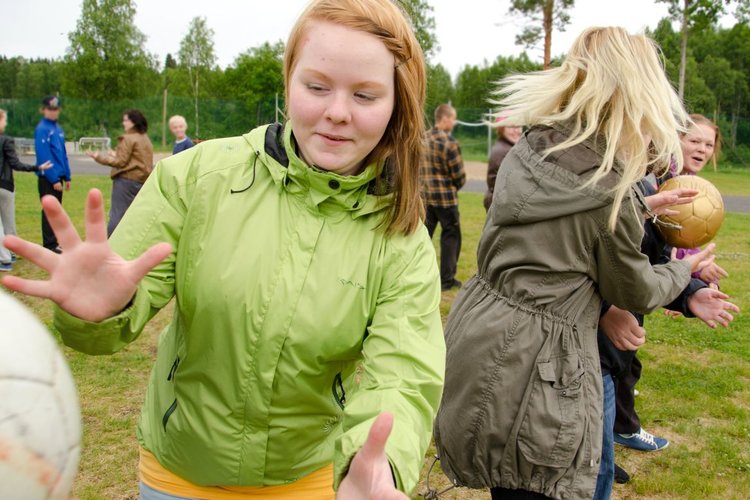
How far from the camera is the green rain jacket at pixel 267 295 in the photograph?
1.74m

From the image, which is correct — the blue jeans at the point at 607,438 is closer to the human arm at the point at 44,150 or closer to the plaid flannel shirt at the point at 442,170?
the plaid flannel shirt at the point at 442,170

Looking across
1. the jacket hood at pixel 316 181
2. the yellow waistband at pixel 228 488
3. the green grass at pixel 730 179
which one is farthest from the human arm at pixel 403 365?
the green grass at pixel 730 179

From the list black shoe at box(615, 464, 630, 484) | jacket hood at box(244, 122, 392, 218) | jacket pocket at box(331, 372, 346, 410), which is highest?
jacket hood at box(244, 122, 392, 218)

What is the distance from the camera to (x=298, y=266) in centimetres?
178

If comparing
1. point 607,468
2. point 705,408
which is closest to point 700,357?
point 705,408

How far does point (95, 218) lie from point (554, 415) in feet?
5.54

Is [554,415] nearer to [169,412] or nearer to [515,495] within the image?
[515,495]

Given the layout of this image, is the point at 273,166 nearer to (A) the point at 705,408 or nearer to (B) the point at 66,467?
(B) the point at 66,467

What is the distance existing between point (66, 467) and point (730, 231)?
1463 centimetres

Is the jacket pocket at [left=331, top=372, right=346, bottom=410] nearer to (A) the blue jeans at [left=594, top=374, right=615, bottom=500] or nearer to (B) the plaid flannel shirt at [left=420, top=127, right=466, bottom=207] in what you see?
(A) the blue jeans at [left=594, top=374, right=615, bottom=500]

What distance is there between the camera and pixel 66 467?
1.19 metres

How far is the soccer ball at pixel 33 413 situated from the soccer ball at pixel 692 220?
2563mm

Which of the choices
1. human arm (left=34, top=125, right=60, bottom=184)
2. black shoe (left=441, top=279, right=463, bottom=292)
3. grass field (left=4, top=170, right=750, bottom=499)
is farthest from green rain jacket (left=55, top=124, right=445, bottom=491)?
human arm (left=34, top=125, right=60, bottom=184)

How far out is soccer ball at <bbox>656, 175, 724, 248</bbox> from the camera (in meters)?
3.11
